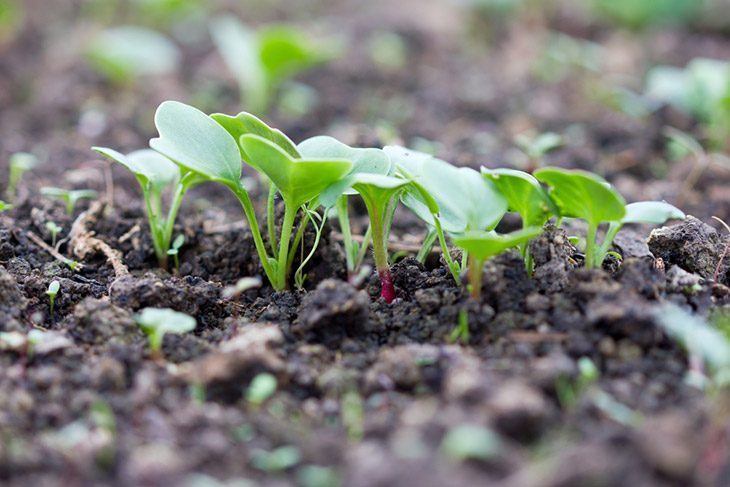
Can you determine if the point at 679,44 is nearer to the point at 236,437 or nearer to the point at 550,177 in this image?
the point at 550,177

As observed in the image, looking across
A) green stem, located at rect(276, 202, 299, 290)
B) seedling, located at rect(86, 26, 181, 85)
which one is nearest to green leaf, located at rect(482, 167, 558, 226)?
green stem, located at rect(276, 202, 299, 290)

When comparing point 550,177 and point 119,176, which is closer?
point 550,177

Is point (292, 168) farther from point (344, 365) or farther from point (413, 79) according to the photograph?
point (413, 79)

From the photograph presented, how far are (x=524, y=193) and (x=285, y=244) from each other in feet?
1.85

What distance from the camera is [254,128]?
70.2 inches

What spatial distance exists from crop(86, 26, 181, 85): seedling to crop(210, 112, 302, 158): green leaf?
2.23m

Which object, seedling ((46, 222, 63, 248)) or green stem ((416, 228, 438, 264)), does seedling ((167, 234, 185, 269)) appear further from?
green stem ((416, 228, 438, 264))

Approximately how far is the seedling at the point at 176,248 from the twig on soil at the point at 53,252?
0.23 meters

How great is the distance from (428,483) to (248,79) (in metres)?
2.92

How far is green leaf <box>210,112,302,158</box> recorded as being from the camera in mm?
1752

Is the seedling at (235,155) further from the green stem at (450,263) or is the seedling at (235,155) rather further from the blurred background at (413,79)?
the blurred background at (413,79)

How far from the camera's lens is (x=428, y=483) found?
1.17m

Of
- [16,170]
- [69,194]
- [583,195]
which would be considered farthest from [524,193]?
[16,170]

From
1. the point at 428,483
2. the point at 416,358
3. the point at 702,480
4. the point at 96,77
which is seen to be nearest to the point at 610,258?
the point at 416,358
